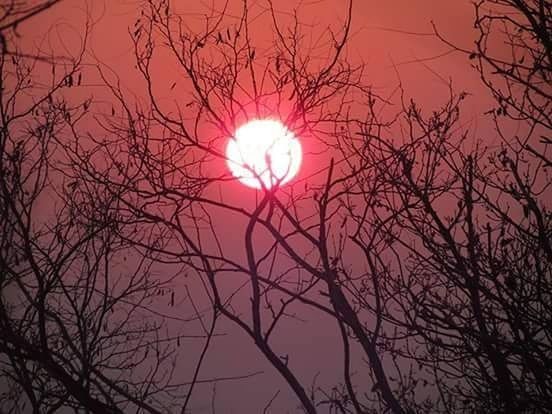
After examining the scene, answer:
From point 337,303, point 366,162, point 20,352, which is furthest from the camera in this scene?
point 366,162

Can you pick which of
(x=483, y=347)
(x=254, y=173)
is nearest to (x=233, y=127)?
(x=254, y=173)

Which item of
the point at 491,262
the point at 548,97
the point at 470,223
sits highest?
the point at 548,97

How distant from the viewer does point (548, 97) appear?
3.05 m

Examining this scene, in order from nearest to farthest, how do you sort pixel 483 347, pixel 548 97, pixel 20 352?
pixel 20 352
pixel 548 97
pixel 483 347

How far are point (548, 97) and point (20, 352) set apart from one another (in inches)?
129

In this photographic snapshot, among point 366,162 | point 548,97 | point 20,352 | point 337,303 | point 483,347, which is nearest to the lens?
point 20,352

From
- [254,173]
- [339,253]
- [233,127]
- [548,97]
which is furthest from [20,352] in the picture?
[548,97]

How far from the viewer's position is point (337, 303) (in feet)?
12.2

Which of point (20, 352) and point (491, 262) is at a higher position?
point (491, 262)

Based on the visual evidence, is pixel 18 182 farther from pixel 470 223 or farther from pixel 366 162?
pixel 470 223

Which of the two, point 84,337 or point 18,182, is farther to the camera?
point 84,337

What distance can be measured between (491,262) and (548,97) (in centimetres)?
109

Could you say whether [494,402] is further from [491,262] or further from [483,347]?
[491,262]

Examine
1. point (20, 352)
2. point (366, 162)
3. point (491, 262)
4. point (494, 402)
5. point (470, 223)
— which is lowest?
point (494, 402)
